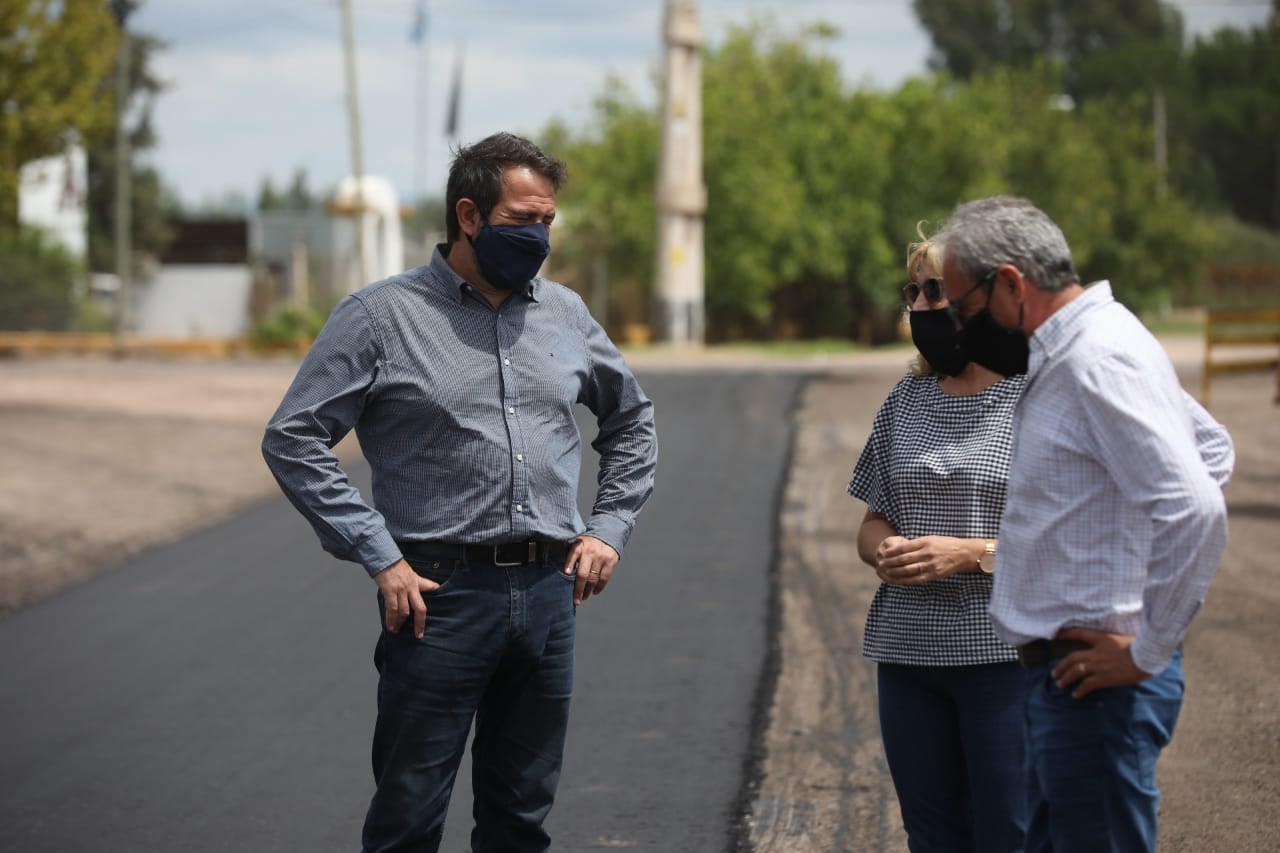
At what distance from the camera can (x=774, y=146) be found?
5066cm

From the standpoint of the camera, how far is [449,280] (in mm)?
4555

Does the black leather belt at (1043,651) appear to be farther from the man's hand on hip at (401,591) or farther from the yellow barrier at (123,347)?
the yellow barrier at (123,347)

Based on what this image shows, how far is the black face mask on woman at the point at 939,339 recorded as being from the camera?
13.9 ft

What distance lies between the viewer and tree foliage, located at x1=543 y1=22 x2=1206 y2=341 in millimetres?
49625

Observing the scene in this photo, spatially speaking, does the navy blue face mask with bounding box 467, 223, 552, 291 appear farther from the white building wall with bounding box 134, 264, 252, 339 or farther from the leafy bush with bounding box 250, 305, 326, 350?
the white building wall with bounding box 134, 264, 252, 339

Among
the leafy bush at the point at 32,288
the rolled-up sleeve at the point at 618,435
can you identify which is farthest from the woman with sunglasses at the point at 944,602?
the leafy bush at the point at 32,288

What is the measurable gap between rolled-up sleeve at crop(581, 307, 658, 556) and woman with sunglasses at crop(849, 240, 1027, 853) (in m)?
0.67

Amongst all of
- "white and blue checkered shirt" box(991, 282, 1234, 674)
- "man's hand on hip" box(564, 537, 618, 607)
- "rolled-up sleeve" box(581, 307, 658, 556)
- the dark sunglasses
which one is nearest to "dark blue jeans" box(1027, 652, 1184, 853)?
"white and blue checkered shirt" box(991, 282, 1234, 674)

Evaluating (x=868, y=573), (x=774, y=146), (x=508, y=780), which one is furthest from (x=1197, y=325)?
(x=508, y=780)

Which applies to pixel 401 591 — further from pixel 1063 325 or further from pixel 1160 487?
pixel 1160 487

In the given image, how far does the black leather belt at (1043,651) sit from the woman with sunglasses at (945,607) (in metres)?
0.65

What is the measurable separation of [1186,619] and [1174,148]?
282ft

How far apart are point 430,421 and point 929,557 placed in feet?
4.01

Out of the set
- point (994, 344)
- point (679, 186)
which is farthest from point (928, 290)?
point (679, 186)
